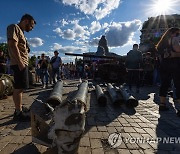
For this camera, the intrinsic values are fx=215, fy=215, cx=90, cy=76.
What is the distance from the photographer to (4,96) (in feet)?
23.1

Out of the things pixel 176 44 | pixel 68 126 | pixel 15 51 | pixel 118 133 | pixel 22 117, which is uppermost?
pixel 176 44

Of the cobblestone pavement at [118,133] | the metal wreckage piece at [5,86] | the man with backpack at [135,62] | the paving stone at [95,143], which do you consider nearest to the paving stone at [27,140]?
the cobblestone pavement at [118,133]

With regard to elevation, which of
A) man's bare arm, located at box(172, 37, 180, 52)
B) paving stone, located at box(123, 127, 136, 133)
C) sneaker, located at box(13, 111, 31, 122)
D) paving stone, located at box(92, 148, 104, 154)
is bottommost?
paving stone, located at box(123, 127, 136, 133)

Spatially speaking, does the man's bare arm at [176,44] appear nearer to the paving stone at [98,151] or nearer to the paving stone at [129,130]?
the paving stone at [129,130]

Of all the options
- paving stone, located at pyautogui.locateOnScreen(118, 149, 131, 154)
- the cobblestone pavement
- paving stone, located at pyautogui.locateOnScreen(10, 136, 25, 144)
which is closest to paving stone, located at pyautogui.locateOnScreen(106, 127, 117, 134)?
the cobblestone pavement

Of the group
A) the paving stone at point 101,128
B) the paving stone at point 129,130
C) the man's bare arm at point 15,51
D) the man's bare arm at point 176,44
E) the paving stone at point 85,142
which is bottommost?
the paving stone at point 129,130

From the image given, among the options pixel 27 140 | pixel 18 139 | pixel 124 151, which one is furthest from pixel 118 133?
pixel 18 139

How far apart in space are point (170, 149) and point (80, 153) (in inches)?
47.4

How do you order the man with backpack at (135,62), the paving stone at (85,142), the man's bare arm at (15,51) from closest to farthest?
the paving stone at (85,142), the man's bare arm at (15,51), the man with backpack at (135,62)

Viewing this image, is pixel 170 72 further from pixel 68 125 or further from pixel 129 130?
pixel 68 125

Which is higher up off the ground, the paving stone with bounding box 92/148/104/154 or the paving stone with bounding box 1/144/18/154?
the paving stone with bounding box 1/144/18/154

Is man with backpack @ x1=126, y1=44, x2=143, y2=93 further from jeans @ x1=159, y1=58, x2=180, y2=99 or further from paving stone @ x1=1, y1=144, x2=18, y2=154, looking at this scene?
paving stone @ x1=1, y1=144, x2=18, y2=154

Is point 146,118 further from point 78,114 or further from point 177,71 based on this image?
point 78,114

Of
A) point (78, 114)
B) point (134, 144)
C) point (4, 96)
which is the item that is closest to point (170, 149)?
point (134, 144)
